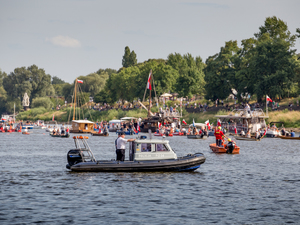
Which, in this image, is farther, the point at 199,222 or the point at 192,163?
the point at 192,163

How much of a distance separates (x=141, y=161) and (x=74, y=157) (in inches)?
180

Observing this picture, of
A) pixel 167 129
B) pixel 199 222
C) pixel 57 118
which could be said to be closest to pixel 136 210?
pixel 199 222

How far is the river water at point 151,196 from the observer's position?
16.8 metres

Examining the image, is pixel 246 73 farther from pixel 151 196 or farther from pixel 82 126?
pixel 151 196

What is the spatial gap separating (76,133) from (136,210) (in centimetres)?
7886

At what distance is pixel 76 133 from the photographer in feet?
312

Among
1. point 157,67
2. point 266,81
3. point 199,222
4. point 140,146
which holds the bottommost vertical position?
point 199,222

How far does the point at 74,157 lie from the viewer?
27062 millimetres

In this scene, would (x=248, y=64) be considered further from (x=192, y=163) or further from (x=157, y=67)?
(x=192, y=163)

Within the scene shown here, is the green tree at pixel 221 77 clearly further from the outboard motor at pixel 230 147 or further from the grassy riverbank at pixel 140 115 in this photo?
the outboard motor at pixel 230 147

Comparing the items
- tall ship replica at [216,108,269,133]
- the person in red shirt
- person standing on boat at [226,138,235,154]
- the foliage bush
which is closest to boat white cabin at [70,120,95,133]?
tall ship replica at [216,108,269,133]

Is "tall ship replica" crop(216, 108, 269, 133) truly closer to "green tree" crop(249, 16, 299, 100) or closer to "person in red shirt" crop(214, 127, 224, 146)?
"green tree" crop(249, 16, 299, 100)

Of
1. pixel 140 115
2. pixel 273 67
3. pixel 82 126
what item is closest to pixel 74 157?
pixel 82 126

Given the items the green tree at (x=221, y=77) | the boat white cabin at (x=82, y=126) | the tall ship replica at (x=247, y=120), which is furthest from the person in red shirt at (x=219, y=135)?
the green tree at (x=221, y=77)
